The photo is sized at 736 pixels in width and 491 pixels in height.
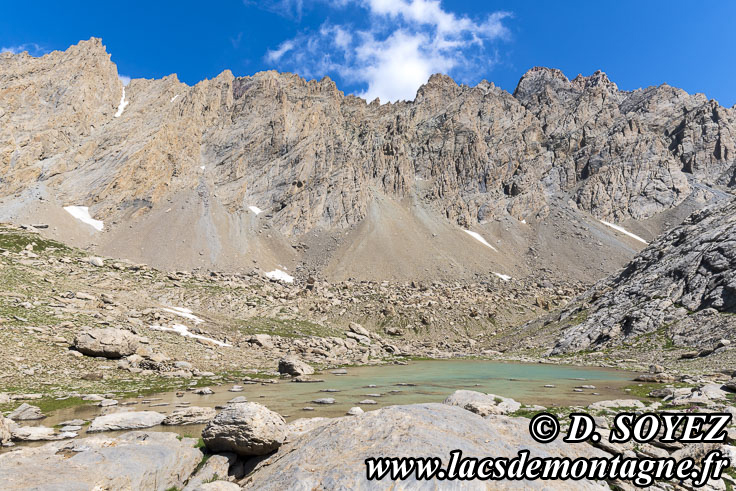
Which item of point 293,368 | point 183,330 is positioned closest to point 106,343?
point 183,330

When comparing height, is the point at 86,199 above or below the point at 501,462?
above

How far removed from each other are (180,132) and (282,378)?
183m

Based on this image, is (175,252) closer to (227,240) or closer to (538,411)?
(227,240)

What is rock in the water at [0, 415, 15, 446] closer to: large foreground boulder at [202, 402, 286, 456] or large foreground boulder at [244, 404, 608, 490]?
large foreground boulder at [202, 402, 286, 456]

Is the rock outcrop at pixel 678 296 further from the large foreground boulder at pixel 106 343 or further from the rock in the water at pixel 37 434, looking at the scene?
the large foreground boulder at pixel 106 343

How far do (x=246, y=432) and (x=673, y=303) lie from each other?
74.1 meters

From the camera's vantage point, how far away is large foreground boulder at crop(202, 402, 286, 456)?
12.5m

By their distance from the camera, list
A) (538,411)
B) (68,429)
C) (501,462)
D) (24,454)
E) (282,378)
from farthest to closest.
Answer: (282,378) < (538,411) < (68,429) < (24,454) < (501,462)

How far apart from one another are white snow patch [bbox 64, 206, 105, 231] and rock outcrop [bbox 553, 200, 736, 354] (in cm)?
15530

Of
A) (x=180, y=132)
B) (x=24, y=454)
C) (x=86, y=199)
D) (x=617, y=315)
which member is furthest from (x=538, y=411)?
(x=180, y=132)

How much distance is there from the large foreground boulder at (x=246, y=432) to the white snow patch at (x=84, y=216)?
15815 centimetres

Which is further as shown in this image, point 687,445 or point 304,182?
point 304,182

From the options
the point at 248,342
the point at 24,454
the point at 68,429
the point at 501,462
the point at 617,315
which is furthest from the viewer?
the point at 617,315

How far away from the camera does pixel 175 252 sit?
444ft
